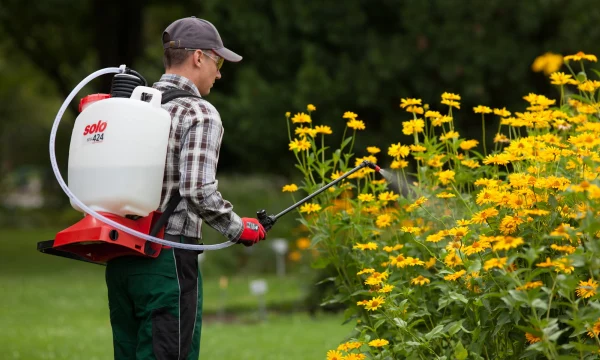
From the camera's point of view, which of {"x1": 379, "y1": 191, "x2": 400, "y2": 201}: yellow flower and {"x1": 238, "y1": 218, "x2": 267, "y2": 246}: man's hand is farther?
{"x1": 379, "y1": 191, "x2": 400, "y2": 201}: yellow flower

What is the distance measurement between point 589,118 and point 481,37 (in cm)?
877

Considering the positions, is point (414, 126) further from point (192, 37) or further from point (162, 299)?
point (162, 299)

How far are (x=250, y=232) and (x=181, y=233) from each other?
0.27 metres

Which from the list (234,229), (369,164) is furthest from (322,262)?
(234,229)

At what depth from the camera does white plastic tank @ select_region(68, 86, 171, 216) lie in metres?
3.43

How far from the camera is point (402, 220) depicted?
14.9 feet

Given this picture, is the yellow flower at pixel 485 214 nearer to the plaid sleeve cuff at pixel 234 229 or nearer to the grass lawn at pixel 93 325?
the plaid sleeve cuff at pixel 234 229

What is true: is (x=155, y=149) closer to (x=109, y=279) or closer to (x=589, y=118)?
(x=109, y=279)

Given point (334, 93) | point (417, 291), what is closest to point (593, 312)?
point (417, 291)

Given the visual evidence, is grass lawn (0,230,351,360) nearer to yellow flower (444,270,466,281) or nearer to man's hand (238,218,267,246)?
man's hand (238,218,267,246)

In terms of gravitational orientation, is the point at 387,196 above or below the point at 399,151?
below

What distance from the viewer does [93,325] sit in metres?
10.8

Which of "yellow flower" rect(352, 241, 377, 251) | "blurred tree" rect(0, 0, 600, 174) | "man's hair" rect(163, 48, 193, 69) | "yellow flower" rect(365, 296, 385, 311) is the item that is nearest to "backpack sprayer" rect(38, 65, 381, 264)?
"man's hair" rect(163, 48, 193, 69)

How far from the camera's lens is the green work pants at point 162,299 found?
141 inches
